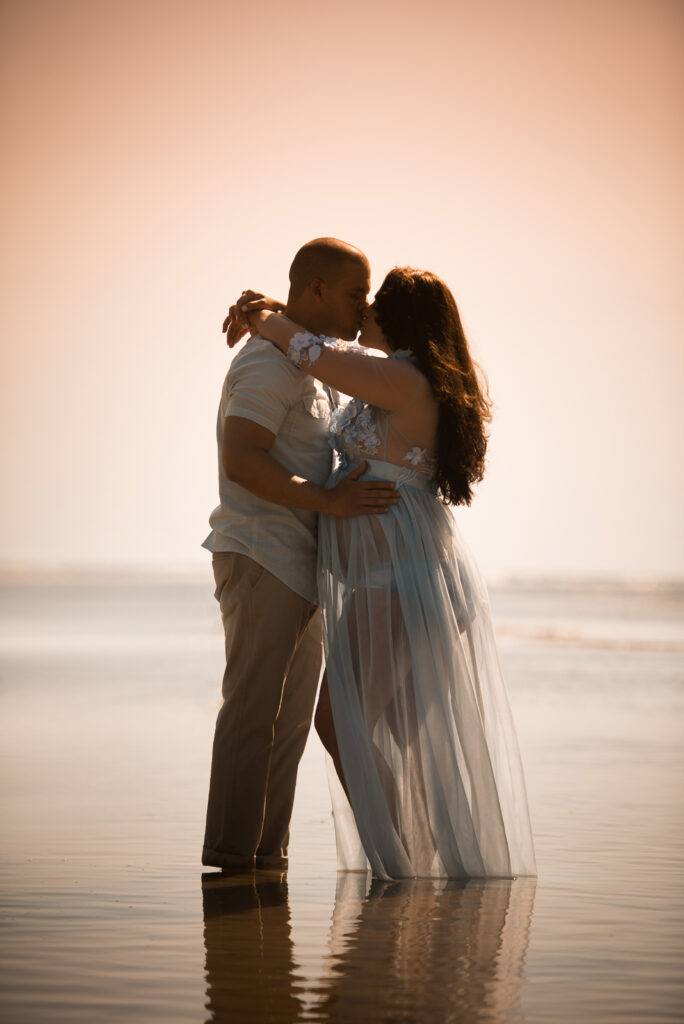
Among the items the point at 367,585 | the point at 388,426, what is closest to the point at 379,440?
the point at 388,426

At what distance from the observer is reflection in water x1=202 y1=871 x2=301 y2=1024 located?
2.57 meters

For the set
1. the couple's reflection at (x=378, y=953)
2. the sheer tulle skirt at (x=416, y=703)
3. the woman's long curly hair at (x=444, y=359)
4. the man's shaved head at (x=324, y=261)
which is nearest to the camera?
the couple's reflection at (x=378, y=953)

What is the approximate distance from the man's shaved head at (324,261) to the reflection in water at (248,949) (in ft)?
5.94

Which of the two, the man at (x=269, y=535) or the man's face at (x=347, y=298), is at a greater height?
the man's face at (x=347, y=298)

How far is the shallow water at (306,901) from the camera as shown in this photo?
104 inches

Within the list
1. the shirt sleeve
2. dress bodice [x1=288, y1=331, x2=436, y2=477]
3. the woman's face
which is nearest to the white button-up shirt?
the shirt sleeve

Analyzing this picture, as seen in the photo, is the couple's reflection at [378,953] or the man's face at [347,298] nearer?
the couple's reflection at [378,953]

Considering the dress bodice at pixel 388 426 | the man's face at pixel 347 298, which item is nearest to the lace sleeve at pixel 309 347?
the dress bodice at pixel 388 426

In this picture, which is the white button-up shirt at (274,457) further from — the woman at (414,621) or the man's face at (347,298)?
the man's face at (347,298)

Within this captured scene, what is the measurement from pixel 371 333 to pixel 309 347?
33 cm

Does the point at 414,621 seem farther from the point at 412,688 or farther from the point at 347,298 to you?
the point at 347,298

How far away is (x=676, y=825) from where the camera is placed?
A: 488 cm

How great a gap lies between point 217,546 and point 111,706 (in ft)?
15.2

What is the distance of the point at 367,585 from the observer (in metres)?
3.96
